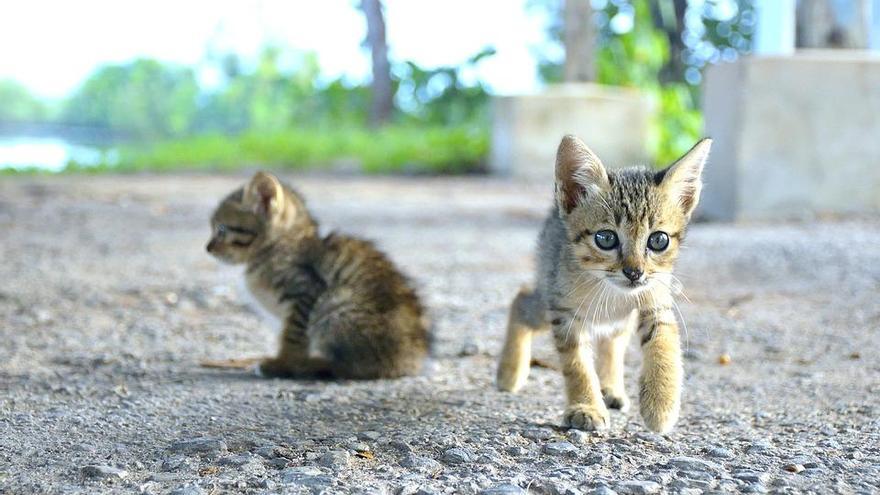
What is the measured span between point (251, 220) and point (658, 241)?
2.22 meters

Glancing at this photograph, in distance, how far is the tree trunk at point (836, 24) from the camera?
1038 cm

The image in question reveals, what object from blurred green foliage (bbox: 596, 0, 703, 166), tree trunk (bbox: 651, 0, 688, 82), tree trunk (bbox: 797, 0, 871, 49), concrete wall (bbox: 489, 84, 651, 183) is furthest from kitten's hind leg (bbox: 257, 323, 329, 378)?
tree trunk (bbox: 651, 0, 688, 82)

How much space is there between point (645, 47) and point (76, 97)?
857cm

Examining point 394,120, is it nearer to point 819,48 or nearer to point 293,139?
point 293,139

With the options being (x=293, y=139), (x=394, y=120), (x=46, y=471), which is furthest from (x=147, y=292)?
(x=394, y=120)

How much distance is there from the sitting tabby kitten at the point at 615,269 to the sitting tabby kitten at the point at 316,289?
891 mm

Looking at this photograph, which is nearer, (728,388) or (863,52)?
(728,388)

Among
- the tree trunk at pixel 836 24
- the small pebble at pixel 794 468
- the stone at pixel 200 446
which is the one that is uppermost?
the tree trunk at pixel 836 24

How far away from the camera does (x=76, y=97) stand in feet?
50.7

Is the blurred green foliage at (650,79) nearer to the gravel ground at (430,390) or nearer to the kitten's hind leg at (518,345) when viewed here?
the gravel ground at (430,390)

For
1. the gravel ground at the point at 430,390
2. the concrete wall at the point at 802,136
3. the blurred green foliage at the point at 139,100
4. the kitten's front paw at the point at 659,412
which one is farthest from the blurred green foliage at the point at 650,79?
the kitten's front paw at the point at 659,412

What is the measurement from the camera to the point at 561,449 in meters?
3.63

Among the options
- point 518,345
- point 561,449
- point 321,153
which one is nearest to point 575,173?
point 518,345

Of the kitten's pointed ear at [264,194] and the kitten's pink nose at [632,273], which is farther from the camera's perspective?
the kitten's pointed ear at [264,194]
